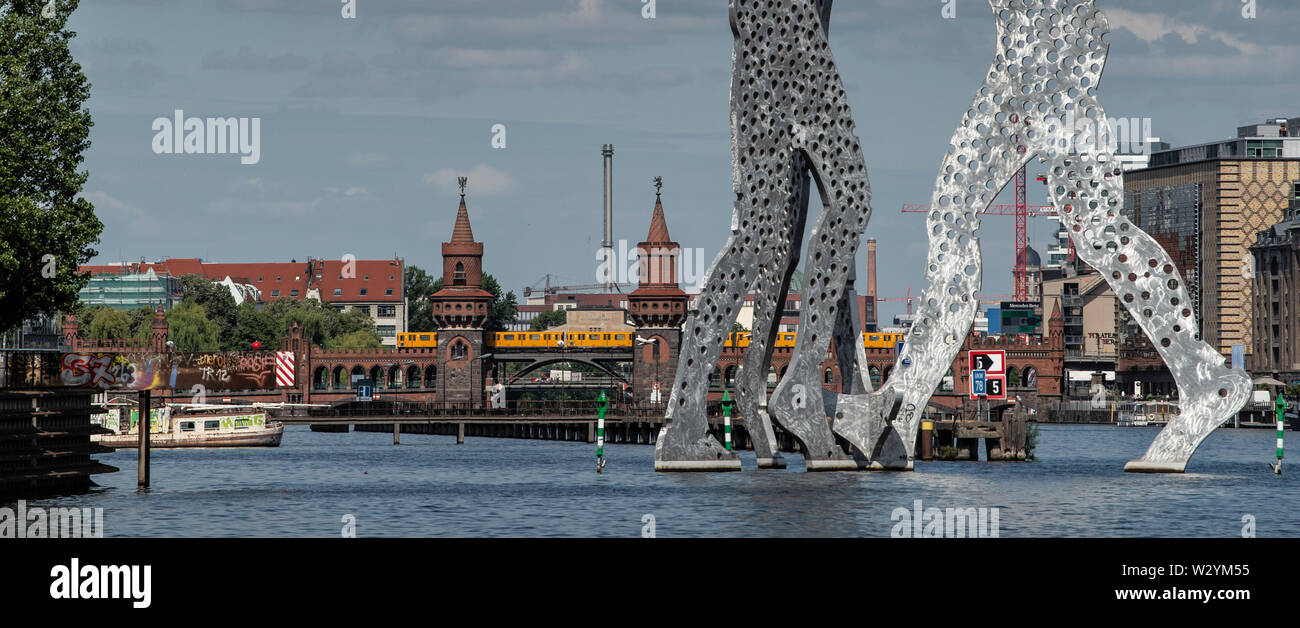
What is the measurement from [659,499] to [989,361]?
26759 millimetres

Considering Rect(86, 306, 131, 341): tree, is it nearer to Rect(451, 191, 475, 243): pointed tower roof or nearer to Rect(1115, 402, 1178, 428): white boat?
Rect(451, 191, 475, 243): pointed tower roof

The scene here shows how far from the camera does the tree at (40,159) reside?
49.2 m

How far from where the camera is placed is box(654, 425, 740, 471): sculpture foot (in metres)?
63.6

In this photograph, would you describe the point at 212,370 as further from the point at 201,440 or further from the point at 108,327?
the point at 201,440

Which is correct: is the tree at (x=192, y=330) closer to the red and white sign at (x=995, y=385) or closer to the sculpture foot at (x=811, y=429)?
the red and white sign at (x=995, y=385)

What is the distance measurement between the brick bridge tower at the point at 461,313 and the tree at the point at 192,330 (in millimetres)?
21217

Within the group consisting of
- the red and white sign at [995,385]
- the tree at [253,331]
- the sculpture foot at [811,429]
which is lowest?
the sculpture foot at [811,429]

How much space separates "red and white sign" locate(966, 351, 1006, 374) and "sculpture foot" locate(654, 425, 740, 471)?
58.9 feet

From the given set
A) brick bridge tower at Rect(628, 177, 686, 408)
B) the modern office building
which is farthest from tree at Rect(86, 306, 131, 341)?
the modern office building

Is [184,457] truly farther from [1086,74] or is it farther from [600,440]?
[1086,74]

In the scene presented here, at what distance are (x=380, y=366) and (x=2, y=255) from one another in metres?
119

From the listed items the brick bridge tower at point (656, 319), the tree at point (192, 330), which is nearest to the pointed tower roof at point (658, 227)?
the brick bridge tower at point (656, 319)

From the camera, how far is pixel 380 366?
16562 cm

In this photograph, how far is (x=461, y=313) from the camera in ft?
516
